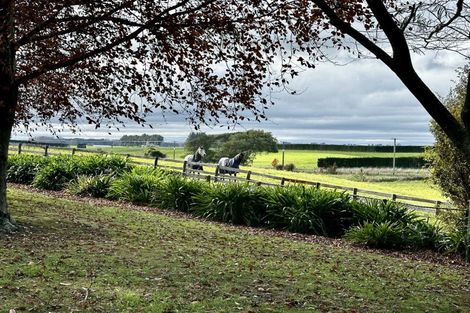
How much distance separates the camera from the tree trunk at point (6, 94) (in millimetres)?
9432

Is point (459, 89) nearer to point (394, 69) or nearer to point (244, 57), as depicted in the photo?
point (244, 57)

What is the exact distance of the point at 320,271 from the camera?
9.66 meters

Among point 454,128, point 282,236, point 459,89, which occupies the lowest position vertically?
point 282,236

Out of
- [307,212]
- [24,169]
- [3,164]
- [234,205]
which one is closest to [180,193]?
[234,205]

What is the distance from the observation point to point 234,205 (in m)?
16.4

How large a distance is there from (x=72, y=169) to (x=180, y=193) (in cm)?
621

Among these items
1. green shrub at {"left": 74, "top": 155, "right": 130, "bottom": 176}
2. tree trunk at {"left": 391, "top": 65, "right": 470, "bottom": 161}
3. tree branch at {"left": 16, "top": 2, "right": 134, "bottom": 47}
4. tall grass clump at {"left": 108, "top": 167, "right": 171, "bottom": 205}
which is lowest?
tall grass clump at {"left": 108, "top": 167, "right": 171, "bottom": 205}

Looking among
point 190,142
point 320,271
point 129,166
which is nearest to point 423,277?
point 320,271

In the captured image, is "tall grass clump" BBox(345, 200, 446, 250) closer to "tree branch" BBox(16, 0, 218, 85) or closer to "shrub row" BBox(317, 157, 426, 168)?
"tree branch" BBox(16, 0, 218, 85)

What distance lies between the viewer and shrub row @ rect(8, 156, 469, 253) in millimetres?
13711

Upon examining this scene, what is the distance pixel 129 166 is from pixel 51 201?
21.4 feet

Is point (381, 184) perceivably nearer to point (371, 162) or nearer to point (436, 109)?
point (371, 162)

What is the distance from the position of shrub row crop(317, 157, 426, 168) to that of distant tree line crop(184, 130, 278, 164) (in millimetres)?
6807

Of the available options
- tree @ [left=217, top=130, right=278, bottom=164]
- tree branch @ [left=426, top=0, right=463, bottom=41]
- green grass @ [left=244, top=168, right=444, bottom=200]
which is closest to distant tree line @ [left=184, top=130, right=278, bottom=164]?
tree @ [left=217, top=130, right=278, bottom=164]
